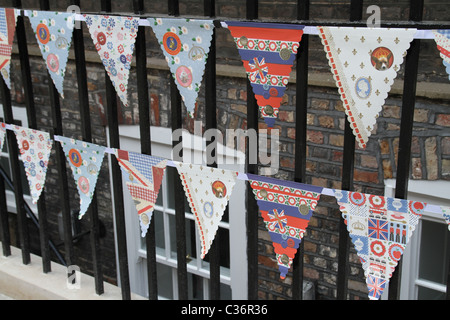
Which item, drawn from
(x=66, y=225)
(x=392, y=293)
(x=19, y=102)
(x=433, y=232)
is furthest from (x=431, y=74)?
(x=19, y=102)

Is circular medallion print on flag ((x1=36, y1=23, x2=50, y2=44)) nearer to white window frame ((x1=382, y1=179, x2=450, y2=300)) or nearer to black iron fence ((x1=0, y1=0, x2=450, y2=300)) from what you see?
black iron fence ((x1=0, y1=0, x2=450, y2=300))

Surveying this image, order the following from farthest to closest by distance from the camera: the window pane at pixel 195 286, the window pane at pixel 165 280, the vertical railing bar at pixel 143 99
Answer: the window pane at pixel 165 280, the window pane at pixel 195 286, the vertical railing bar at pixel 143 99

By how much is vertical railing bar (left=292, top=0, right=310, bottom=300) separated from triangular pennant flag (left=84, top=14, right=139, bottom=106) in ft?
1.68

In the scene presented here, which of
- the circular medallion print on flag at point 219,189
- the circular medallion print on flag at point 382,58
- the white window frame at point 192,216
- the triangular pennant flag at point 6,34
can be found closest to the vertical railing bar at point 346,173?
the circular medallion print on flag at point 382,58

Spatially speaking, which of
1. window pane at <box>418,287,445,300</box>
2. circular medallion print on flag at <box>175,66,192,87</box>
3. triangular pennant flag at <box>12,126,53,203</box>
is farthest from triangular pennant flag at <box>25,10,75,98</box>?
window pane at <box>418,287,445,300</box>

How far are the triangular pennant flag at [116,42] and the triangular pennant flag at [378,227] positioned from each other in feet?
2.52

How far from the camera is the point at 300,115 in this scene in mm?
1400

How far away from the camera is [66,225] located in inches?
81.0

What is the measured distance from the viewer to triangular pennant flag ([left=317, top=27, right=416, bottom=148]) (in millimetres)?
1195

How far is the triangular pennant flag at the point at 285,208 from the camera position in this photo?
142cm

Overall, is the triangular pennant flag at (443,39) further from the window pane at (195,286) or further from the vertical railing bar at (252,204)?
the window pane at (195,286)

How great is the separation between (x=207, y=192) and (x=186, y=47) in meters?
0.44
